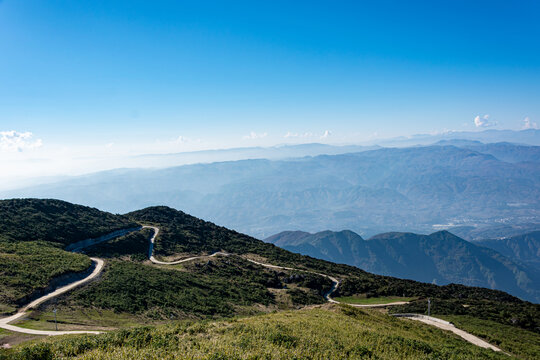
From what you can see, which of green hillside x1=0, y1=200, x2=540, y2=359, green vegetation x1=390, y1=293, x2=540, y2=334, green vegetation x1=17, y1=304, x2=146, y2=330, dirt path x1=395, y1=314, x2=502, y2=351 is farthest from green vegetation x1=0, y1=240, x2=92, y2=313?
green vegetation x1=390, y1=293, x2=540, y2=334

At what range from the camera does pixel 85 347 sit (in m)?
15.5

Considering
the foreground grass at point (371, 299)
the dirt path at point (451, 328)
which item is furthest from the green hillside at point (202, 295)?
the dirt path at point (451, 328)

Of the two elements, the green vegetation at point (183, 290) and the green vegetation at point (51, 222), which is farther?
the green vegetation at point (51, 222)

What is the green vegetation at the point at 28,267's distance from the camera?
32062 mm

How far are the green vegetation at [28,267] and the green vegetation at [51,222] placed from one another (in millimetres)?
6533

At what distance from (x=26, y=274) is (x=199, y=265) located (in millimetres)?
31003

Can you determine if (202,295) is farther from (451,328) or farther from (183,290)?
(451,328)

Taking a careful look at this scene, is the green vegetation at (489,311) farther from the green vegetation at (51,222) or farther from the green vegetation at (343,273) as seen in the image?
the green vegetation at (51,222)

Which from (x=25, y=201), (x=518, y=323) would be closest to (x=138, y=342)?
(x=518, y=323)

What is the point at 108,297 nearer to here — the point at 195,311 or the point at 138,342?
the point at 195,311

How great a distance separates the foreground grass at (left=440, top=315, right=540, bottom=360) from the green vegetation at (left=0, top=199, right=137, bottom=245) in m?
75.0

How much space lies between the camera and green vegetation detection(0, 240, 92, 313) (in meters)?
32.1

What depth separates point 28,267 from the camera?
129 ft

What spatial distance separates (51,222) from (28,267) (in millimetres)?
33088
